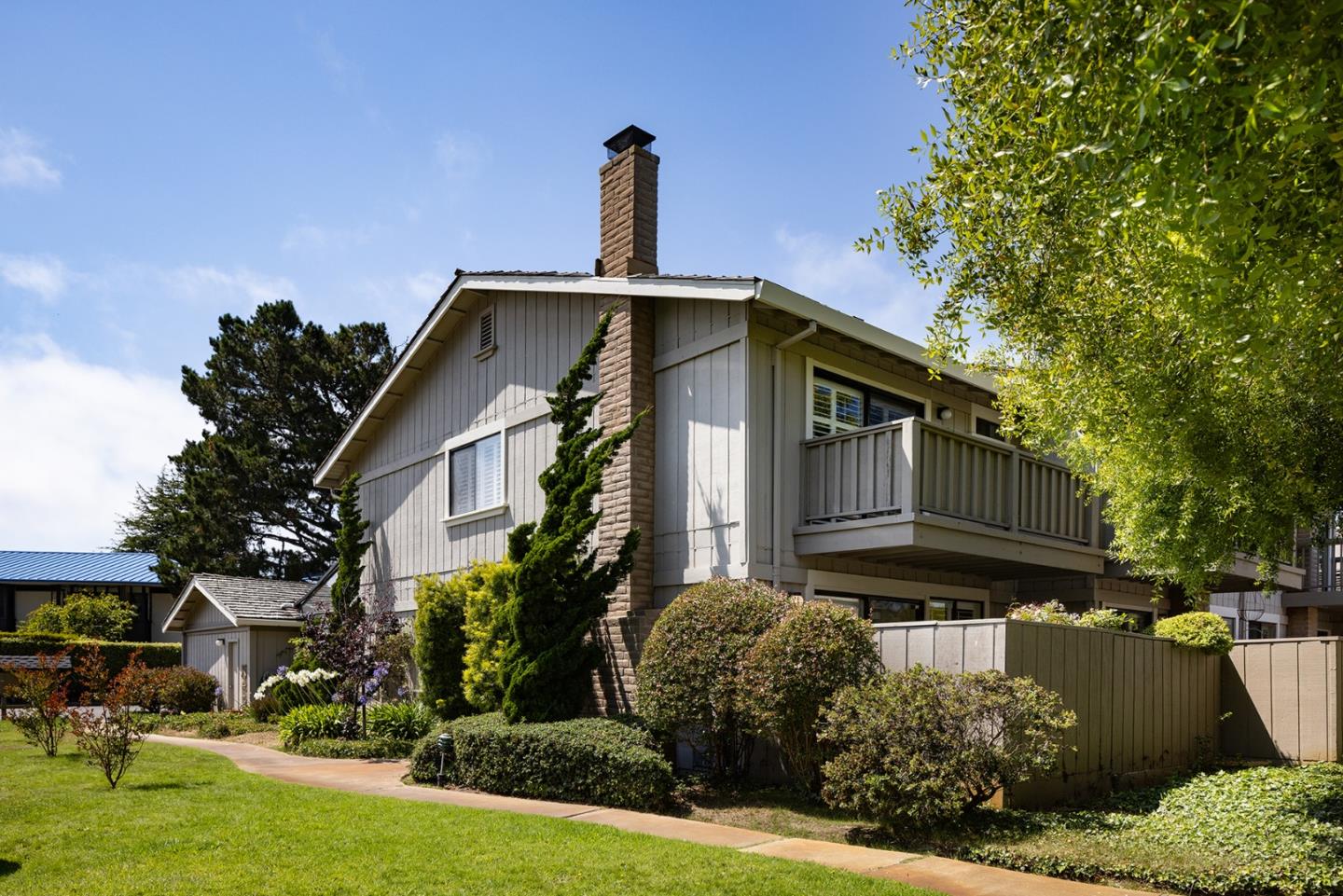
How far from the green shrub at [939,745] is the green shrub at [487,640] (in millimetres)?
6063

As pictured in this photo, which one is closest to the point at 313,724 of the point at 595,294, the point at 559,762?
the point at 559,762

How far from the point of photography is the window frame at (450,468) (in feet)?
53.8

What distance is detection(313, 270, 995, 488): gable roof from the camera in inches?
492

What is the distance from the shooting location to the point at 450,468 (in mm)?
18000

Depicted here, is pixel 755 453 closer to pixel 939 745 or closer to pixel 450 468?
pixel 939 745

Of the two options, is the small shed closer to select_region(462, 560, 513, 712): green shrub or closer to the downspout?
select_region(462, 560, 513, 712): green shrub

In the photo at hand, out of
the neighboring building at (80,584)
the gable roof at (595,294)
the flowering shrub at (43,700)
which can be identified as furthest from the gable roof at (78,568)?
the flowering shrub at (43,700)

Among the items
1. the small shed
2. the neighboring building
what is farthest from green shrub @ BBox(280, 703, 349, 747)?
the neighboring building

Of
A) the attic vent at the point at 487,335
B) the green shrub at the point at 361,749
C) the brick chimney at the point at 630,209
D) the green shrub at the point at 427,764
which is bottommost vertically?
the green shrub at the point at 361,749

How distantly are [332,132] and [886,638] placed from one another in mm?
8683

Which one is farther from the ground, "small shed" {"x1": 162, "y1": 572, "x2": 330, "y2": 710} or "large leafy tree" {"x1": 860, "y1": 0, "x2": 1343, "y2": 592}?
"large leafy tree" {"x1": 860, "y1": 0, "x2": 1343, "y2": 592}

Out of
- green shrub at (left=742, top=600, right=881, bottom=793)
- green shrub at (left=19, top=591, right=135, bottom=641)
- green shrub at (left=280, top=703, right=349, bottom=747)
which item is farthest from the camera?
green shrub at (left=19, top=591, right=135, bottom=641)

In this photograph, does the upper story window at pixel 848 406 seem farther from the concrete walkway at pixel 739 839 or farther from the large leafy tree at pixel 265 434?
the large leafy tree at pixel 265 434

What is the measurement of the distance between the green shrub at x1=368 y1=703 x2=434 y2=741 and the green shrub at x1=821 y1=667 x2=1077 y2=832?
870 centimetres
